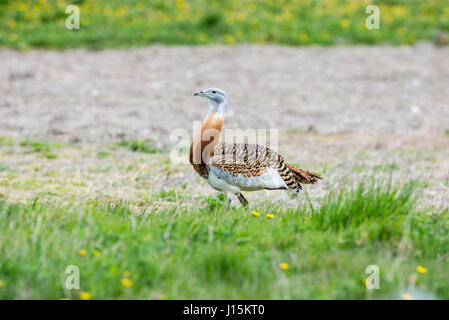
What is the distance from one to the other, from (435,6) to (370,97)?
6887mm

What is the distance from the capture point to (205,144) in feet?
18.9

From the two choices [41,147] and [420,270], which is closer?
[420,270]

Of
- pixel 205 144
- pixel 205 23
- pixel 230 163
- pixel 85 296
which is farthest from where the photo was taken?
pixel 205 23

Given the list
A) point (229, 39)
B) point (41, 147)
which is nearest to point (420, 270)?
point (41, 147)

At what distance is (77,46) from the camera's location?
48.2ft

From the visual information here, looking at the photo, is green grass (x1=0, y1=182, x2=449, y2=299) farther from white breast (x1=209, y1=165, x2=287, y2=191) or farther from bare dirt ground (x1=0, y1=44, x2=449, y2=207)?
bare dirt ground (x1=0, y1=44, x2=449, y2=207)

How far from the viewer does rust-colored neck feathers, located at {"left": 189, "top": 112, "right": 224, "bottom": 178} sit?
5.72 metres

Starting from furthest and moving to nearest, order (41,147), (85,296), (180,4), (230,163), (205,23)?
(180,4) → (205,23) → (41,147) → (230,163) → (85,296)

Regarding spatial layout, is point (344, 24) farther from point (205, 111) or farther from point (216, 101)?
point (216, 101)

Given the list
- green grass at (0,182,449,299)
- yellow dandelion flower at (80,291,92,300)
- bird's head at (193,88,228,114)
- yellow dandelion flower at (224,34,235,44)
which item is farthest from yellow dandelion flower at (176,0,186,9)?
yellow dandelion flower at (80,291,92,300)

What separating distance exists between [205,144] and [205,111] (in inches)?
215

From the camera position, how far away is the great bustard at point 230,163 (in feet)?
18.3

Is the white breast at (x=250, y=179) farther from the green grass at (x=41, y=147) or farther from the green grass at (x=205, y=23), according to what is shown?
the green grass at (x=205, y=23)
